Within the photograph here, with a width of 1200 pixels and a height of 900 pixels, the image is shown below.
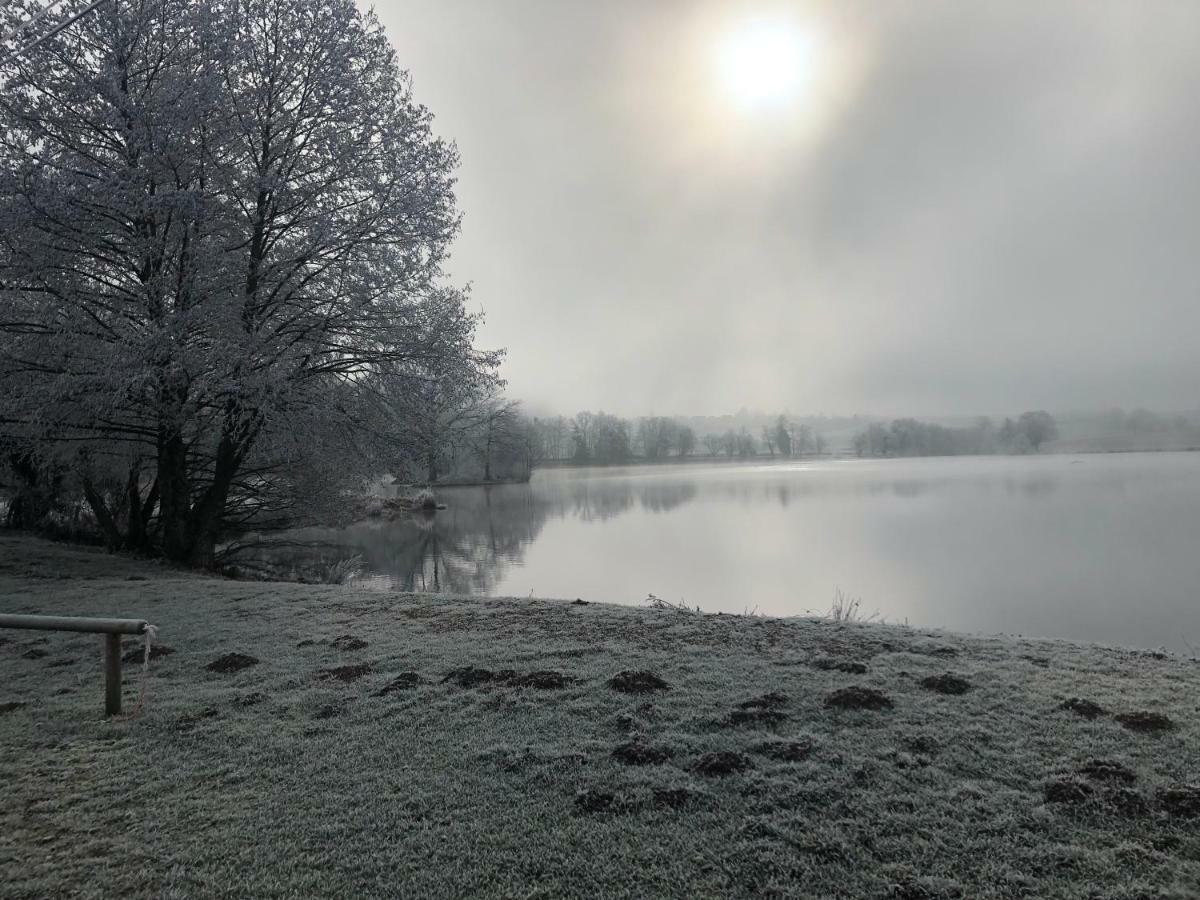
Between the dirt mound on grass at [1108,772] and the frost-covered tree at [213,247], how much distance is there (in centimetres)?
1015

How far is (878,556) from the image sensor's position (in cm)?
1612

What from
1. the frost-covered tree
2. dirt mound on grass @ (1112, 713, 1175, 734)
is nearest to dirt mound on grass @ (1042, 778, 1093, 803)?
dirt mound on grass @ (1112, 713, 1175, 734)

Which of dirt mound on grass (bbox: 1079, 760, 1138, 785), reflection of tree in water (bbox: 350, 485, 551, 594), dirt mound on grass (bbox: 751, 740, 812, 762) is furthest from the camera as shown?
reflection of tree in water (bbox: 350, 485, 551, 594)

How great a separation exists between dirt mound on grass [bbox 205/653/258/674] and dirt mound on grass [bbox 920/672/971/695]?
17.5ft

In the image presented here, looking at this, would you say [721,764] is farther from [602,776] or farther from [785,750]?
[602,776]

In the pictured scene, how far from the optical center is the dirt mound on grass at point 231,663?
17.9 ft

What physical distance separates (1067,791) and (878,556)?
13872 mm

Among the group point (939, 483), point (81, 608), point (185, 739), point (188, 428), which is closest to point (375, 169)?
point (188, 428)

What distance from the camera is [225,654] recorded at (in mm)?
5855

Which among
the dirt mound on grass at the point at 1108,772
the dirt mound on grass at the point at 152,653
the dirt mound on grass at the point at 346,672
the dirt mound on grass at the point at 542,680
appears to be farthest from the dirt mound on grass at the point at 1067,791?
the dirt mound on grass at the point at 152,653

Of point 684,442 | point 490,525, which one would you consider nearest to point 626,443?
point 684,442

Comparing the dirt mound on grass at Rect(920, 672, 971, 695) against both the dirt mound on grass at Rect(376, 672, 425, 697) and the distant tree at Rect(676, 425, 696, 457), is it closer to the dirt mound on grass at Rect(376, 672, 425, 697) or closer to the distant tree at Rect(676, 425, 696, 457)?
the dirt mound on grass at Rect(376, 672, 425, 697)

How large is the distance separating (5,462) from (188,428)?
6.32 meters

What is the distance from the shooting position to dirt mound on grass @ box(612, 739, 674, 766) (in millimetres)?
3543
